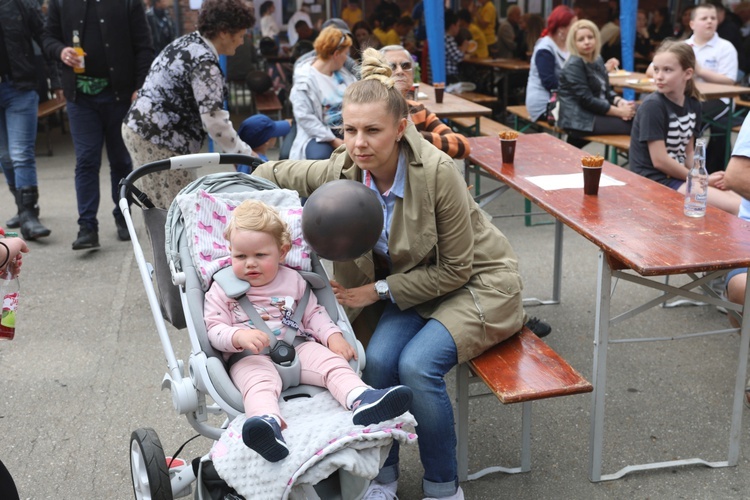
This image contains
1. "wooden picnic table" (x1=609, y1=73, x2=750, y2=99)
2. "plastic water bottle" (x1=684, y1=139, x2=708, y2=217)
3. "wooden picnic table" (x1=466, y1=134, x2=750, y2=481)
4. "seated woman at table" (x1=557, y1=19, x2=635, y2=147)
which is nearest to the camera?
"wooden picnic table" (x1=466, y1=134, x2=750, y2=481)

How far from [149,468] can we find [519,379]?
134cm

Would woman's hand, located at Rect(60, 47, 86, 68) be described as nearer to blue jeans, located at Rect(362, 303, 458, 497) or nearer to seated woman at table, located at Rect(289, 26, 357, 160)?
seated woman at table, located at Rect(289, 26, 357, 160)

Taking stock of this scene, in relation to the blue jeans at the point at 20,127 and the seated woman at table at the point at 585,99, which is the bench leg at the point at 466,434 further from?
the blue jeans at the point at 20,127

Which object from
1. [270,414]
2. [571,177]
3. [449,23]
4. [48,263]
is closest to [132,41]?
[48,263]

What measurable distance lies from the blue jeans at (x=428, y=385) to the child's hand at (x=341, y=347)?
0.27m

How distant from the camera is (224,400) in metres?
2.55

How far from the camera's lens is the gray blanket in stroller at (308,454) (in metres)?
2.29

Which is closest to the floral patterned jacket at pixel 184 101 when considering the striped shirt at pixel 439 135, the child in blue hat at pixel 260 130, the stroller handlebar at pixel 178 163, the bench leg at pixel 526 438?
the child in blue hat at pixel 260 130

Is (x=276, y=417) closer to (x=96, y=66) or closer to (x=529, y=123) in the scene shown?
(x=96, y=66)

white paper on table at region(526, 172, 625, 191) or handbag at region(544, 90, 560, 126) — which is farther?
handbag at region(544, 90, 560, 126)

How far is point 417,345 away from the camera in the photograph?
118 inches

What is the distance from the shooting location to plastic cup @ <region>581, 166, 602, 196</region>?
3.74 metres

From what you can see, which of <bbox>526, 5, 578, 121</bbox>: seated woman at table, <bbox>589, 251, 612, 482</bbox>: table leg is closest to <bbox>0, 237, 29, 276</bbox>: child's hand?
<bbox>589, 251, 612, 482</bbox>: table leg

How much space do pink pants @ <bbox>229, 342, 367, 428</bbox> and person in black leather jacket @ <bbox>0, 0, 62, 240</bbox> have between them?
4.61 m
